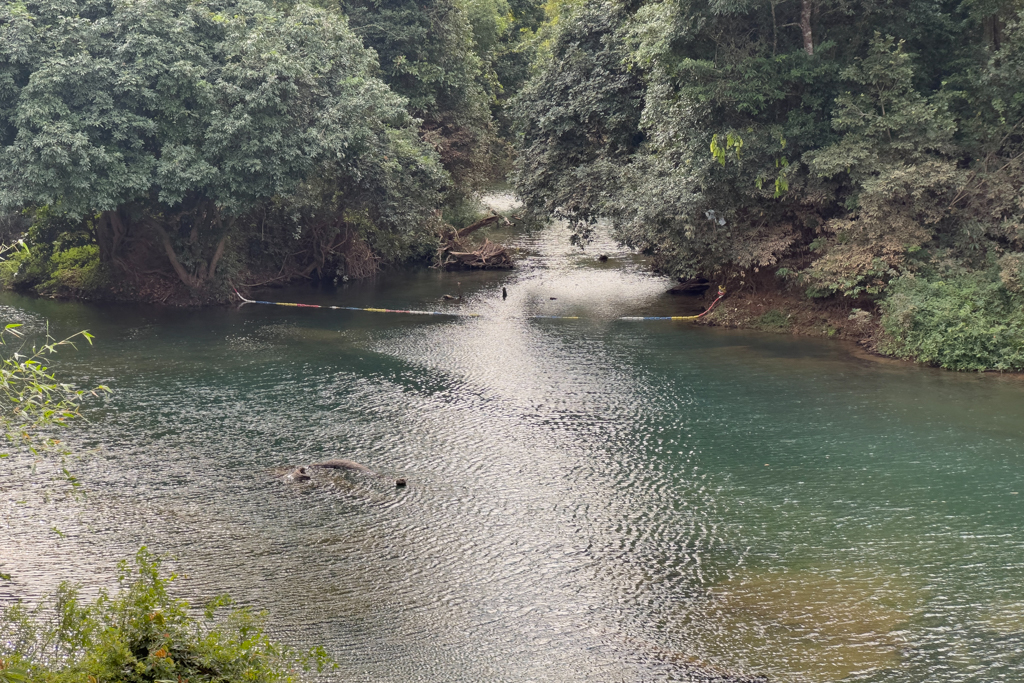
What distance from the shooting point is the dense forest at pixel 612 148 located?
19.1 m

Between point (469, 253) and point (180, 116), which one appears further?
point (469, 253)

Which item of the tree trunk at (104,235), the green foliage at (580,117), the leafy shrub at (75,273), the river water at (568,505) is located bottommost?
the river water at (568,505)

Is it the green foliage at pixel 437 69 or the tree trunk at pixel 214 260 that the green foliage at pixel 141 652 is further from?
the green foliage at pixel 437 69

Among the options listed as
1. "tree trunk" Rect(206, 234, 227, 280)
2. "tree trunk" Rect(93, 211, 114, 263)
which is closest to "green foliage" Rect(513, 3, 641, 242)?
"tree trunk" Rect(206, 234, 227, 280)

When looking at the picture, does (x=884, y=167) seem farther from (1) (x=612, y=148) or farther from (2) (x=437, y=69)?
(2) (x=437, y=69)

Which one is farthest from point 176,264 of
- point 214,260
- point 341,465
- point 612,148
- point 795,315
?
point 795,315

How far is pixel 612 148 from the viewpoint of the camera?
25.0 meters

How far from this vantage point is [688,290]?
87.7 feet

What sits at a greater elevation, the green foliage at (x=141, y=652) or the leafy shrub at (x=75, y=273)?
the leafy shrub at (x=75, y=273)

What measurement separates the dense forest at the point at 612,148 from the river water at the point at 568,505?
220 cm

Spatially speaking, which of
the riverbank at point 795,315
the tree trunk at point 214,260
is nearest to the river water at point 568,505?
the riverbank at point 795,315

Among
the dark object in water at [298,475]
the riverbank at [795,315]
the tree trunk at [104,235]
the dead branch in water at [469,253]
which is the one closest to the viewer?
the dark object in water at [298,475]

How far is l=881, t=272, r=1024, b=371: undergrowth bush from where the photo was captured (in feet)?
58.6

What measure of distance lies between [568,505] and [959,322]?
9.56 m
